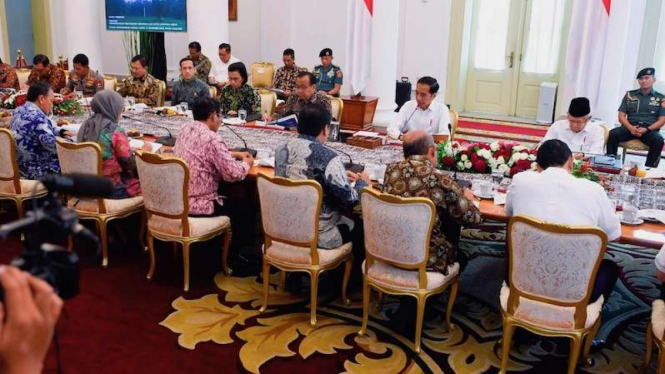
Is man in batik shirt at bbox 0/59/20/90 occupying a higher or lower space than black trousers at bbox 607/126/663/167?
higher

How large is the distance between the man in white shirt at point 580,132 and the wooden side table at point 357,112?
267 centimetres

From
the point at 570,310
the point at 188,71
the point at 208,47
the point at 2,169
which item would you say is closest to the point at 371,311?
the point at 570,310

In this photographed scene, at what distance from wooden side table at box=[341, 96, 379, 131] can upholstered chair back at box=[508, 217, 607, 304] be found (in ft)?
15.6

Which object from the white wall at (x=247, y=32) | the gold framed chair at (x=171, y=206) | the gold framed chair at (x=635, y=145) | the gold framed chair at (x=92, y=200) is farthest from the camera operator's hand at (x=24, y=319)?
the white wall at (x=247, y=32)

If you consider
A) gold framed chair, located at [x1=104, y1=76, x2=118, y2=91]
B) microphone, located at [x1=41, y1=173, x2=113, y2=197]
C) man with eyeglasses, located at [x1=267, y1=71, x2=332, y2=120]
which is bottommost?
gold framed chair, located at [x1=104, y1=76, x2=118, y2=91]

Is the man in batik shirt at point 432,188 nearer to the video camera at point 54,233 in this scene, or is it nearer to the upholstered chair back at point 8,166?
the video camera at point 54,233

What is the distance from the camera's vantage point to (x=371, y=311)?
386 cm

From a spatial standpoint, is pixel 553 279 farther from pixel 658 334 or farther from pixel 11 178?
pixel 11 178

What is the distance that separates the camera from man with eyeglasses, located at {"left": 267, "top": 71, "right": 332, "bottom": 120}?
579 cm

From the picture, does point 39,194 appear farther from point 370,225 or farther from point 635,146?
point 635,146

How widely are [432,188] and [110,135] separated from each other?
2295 millimetres

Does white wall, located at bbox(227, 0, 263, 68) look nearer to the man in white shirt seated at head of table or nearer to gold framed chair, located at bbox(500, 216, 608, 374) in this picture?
the man in white shirt seated at head of table

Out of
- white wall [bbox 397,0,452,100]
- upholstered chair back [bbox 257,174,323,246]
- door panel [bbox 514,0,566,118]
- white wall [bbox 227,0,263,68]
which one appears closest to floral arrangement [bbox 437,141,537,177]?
upholstered chair back [bbox 257,174,323,246]

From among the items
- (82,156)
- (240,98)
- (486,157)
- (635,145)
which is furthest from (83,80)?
(635,145)
